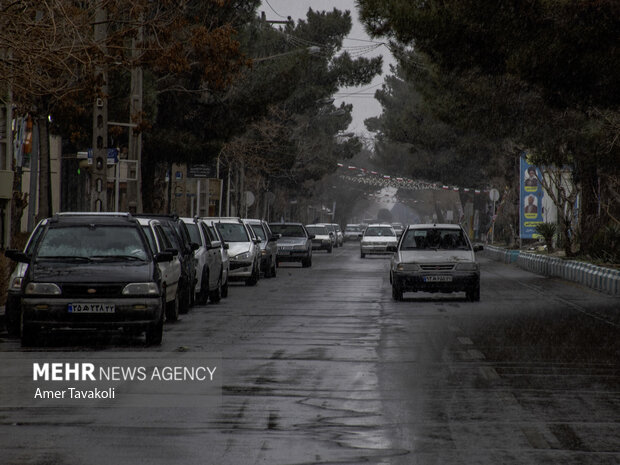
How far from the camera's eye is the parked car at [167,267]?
20.8 meters

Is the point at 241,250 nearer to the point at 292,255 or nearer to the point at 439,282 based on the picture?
the point at 439,282

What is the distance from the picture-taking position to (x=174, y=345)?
1703 cm

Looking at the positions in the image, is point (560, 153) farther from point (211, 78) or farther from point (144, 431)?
point (144, 431)

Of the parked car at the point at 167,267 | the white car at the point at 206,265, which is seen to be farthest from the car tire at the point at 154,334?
the white car at the point at 206,265

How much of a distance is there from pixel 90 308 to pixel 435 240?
1390 cm

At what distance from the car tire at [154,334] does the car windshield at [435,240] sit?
503 inches

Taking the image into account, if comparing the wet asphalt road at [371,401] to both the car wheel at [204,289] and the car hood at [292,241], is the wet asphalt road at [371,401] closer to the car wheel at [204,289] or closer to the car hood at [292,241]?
the car wheel at [204,289]

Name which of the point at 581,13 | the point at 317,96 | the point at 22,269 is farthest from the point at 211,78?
the point at 317,96

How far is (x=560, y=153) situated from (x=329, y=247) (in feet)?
112

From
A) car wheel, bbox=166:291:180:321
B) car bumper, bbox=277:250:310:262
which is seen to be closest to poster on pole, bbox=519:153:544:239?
car bumper, bbox=277:250:310:262

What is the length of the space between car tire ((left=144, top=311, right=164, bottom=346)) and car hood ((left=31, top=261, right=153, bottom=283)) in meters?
0.60

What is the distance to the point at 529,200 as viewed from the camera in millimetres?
57469

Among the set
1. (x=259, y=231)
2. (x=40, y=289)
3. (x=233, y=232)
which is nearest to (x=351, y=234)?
(x=259, y=231)

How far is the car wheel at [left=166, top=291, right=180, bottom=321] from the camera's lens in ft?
70.1
